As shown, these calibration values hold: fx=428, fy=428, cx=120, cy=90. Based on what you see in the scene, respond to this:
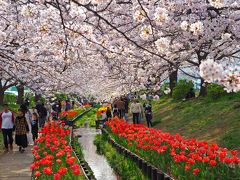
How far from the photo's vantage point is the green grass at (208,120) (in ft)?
47.9

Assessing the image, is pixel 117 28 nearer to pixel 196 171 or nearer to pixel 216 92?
pixel 196 171

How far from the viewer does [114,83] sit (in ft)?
89.9

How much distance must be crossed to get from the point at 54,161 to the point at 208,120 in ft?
34.9

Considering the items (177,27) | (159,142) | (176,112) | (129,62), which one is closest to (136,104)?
(176,112)

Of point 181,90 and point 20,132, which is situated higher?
point 181,90

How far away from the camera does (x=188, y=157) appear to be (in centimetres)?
805

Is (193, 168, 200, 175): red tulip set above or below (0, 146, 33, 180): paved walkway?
above

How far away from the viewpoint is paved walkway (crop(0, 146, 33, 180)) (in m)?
9.91

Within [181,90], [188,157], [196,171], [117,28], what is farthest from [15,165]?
[181,90]

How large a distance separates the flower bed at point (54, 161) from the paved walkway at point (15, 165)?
2.15 feet

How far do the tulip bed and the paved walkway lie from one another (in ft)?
9.07

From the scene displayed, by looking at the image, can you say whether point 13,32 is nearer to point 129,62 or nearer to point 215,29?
point 129,62

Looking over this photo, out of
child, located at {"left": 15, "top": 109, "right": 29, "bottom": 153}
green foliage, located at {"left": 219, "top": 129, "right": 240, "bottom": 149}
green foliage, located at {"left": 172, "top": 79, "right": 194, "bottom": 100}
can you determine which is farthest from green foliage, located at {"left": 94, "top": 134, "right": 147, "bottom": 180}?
green foliage, located at {"left": 172, "top": 79, "right": 194, "bottom": 100}

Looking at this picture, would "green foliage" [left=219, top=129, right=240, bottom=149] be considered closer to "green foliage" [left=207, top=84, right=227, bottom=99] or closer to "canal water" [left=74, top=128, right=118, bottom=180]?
"canal water" [left=74, top=128, right=118, bottom=180]
